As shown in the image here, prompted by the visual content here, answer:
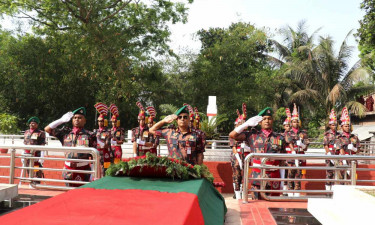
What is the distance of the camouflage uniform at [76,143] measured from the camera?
19.5ft

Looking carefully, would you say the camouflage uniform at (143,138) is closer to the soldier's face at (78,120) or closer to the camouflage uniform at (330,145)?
the soldier's face at (78,120)

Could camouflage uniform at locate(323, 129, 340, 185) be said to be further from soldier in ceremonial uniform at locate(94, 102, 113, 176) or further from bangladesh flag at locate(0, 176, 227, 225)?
bangladesh flag at locate(0, 176, 227, 225)

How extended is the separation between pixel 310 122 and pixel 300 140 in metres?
18.9

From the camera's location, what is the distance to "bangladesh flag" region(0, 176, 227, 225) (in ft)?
8.07

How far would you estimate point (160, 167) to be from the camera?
3.70m

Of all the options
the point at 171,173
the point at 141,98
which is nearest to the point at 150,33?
the point at 141,98

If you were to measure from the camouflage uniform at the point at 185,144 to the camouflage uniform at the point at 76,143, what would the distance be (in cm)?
162

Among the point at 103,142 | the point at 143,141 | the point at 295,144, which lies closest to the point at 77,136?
the point at 103,142

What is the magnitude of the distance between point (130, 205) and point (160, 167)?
0.95 meters

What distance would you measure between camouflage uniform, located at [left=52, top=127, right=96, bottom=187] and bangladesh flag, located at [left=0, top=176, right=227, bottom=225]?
2.51 m

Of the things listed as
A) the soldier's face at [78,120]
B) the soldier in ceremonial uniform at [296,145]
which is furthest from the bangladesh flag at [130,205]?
the soldier in ceremonial uniform at [296,145]

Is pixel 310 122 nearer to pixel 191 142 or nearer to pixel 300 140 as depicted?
pixel 300 140

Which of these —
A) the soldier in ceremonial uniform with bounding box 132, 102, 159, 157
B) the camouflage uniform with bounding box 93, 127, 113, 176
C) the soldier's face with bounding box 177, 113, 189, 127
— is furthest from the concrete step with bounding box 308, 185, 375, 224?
the camouflage uniform with bounding box 93, 127, 113, 176

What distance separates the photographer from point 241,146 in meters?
7.63
